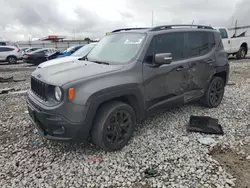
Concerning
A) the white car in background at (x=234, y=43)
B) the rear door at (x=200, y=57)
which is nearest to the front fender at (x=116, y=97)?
the rear door at (x=200, y=57)

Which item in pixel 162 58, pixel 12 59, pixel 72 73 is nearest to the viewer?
pixel 72 73

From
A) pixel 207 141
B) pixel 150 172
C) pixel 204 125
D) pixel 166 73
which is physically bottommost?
pixel 150 172

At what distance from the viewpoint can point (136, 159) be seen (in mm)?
3059

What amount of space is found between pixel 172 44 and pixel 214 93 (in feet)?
5.95

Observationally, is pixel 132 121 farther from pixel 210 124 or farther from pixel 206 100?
pixel 206 100

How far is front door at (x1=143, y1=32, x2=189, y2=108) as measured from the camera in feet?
11.4

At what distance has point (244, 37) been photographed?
13.5 meters

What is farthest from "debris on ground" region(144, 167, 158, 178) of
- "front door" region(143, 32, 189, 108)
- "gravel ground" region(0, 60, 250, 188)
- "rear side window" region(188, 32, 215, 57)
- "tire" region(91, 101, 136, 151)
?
"rear side window" region(188, 32, 215, 57)

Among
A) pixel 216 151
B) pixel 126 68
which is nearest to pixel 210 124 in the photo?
pixel 216 151

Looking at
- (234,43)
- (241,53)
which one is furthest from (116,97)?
(241,53)

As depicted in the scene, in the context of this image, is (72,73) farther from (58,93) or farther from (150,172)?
(150,172)

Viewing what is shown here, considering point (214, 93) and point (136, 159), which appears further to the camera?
point (214, 93)

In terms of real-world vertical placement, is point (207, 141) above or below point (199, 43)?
below

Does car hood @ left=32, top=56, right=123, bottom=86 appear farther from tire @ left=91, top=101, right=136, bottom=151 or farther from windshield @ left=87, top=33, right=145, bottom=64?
tire @ left=91, top=101, right=136, bottom=151
